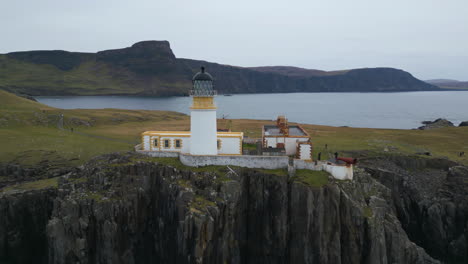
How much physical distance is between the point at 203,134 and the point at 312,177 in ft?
39.1

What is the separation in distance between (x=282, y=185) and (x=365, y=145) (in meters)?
26.5

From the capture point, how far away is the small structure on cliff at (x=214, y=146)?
3139cm

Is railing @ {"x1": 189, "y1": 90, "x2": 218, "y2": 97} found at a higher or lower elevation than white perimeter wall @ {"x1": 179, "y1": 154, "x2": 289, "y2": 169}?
higher

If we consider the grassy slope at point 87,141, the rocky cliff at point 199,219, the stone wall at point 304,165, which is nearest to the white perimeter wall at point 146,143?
the rocky cliff at point 199,219

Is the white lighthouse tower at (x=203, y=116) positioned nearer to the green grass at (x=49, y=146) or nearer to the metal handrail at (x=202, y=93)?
the metal handrail at (x=202, y=93)

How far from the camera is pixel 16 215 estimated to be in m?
32.3

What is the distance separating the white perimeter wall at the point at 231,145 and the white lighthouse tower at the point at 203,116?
74.1 inches

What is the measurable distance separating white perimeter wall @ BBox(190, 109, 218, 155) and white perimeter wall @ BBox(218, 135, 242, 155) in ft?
6.43

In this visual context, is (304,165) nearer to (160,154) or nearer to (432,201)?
(160,154)

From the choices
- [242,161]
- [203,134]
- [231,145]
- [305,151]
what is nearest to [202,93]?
[203,134]

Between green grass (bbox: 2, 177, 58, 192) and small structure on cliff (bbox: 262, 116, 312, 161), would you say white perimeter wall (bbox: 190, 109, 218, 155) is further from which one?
green grass (bbox: 2, 177, 58, 192)

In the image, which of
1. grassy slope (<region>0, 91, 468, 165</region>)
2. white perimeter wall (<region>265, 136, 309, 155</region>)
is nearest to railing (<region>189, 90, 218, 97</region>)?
white perimeter wall (<region>265, 136, 309, 155</region>)

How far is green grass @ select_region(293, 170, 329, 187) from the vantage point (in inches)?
1122

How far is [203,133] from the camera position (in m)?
32.5
